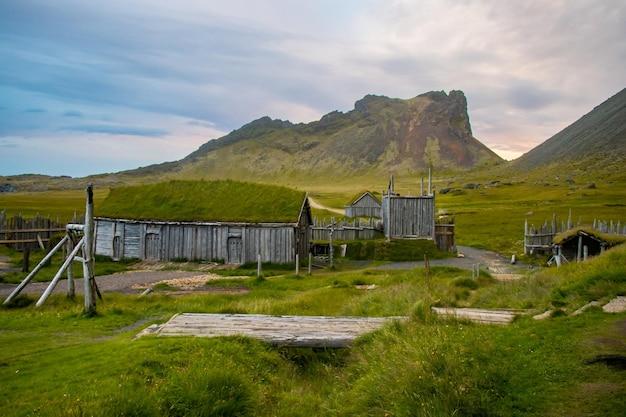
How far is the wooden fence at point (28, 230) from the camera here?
3181cm

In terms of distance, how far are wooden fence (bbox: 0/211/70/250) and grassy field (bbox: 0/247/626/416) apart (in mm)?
22822

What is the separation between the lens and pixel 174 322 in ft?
37.9

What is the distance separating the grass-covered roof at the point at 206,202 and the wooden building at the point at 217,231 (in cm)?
7

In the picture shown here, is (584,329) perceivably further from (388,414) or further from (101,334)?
(101,334)

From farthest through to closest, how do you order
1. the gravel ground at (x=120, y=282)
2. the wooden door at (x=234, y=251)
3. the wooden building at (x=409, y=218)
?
the wooden building at (x=409, y=218)
the wooden door at (x=234, y=251)
the gravel ground at (x=120, y=282)

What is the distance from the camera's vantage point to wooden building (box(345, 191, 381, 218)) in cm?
6022

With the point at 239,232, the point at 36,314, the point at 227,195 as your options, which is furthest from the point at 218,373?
the point at 227,195

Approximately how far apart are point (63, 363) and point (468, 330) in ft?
22.3

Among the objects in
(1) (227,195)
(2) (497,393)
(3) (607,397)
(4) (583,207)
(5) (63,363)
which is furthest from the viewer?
(4) (583,207)

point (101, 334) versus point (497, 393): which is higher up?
point (497, 393)

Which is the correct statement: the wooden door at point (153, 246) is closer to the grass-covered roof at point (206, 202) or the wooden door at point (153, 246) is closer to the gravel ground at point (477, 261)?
the grass-covered roof at point (206, 202)

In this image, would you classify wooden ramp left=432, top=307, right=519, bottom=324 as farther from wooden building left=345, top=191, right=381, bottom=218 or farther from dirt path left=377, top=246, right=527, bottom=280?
wooden building left=345, top=191, right=381, bottom=218

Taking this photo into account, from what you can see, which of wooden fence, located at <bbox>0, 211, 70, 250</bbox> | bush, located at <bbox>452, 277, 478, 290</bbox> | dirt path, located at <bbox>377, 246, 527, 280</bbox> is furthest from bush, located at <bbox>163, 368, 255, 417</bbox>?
wooden fence, located at <bbox>0, 211, 70, 250</bbox>

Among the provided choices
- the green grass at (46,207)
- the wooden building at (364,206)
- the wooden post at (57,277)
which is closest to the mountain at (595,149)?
the wooden building at (364,206)
